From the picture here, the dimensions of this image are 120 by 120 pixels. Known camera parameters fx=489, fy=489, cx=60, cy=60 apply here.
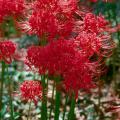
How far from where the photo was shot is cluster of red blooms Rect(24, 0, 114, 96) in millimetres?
2594

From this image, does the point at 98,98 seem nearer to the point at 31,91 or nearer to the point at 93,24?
the point at 31,91

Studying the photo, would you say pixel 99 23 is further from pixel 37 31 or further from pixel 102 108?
pixel 102 108

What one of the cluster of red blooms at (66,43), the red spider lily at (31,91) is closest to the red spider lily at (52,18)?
the cluster of red blooms at (66,43)

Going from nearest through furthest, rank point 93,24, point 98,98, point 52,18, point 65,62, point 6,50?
point 65,62
point 52,18
point 93,24
point 6,50
point 98,98

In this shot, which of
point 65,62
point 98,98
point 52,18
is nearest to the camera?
point 65,62

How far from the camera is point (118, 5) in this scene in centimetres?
550

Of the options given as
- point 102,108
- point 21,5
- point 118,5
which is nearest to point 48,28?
point 21,5

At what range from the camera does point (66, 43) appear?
2631mm

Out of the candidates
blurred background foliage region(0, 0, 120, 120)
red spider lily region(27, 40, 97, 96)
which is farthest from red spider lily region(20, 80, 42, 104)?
blurred background foliage region(0, 0, 120, 120)

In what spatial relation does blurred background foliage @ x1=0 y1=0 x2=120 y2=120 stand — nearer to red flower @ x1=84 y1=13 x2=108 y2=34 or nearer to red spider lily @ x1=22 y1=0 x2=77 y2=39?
red flower @ x1=84 y1=13 x2=108 y2=34

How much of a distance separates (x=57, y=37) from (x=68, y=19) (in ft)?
0.40

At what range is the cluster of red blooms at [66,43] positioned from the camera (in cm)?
259

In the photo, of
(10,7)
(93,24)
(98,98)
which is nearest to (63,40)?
(93,24)

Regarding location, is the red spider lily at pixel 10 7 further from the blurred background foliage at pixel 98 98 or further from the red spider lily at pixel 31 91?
the blurred background foliage at pixel 98 98
